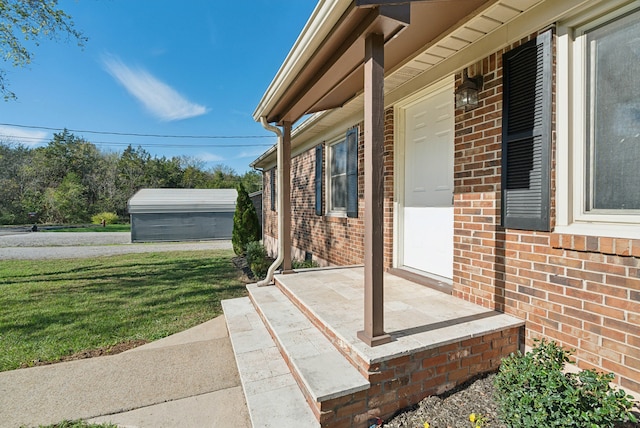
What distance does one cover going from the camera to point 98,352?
3.17 metres

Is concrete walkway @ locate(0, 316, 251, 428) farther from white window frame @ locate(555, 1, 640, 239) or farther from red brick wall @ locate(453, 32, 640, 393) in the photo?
white window frame @ locate(555, 1, 640, 239)

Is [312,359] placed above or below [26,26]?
below

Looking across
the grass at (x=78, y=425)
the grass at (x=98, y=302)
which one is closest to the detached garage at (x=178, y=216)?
the grass at (x=98, y=302)

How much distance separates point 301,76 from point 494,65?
1.65m

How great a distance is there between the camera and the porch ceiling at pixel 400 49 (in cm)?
223

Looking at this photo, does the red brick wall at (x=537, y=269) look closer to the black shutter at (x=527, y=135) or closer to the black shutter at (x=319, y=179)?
the black shutter at (x=527, y=135)

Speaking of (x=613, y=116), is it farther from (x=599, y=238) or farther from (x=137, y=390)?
(x=137, y=390)

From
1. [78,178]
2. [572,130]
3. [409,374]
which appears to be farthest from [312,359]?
[78,178]

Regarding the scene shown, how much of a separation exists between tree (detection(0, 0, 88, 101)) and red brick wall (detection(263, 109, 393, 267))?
20.3ft

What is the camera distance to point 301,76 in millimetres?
2947

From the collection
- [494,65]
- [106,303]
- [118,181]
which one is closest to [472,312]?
[494,65]

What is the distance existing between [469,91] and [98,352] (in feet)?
14.2

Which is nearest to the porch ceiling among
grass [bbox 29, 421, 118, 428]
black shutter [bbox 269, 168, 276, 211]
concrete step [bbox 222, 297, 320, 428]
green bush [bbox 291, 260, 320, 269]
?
concrete step [bbox 222, 297, 320, 428]

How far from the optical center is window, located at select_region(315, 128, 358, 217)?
16.4ft
